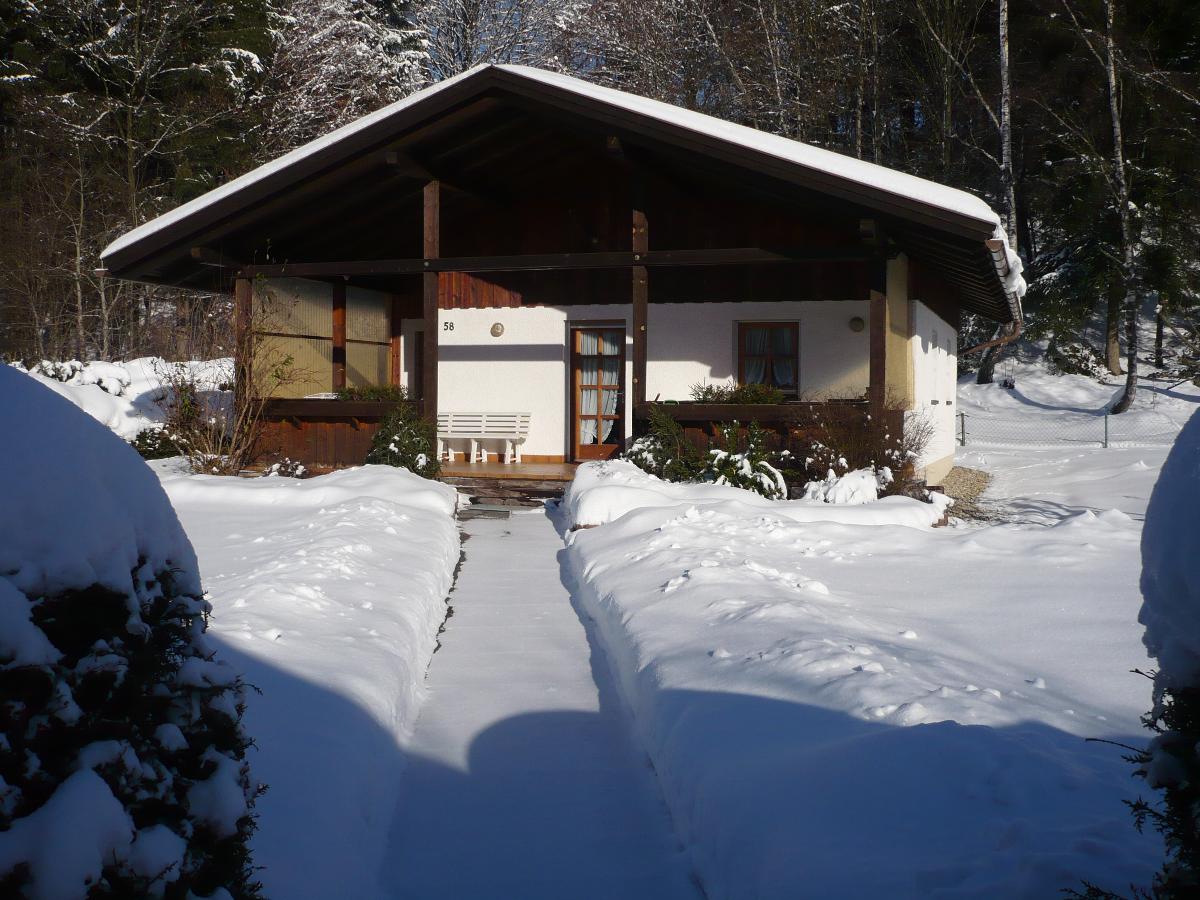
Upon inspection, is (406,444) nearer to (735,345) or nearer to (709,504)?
(709,504)

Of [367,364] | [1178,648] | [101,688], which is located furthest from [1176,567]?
[367,364]

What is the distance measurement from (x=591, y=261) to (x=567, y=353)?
9.32 ft

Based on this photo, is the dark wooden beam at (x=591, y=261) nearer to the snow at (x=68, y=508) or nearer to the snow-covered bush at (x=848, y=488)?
the snow-covered bush at (x=848, y=488)

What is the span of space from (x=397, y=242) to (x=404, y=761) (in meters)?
12.5

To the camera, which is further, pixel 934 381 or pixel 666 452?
pixel 934 381

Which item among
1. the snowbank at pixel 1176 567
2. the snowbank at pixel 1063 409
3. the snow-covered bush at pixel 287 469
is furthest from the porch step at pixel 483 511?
the snowbank at pixel 1063 409

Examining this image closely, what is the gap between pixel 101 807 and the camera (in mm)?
1809

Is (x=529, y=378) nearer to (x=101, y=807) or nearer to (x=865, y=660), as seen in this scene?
(x=865, y=660)

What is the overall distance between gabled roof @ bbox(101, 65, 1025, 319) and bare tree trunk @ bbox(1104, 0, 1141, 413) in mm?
12454

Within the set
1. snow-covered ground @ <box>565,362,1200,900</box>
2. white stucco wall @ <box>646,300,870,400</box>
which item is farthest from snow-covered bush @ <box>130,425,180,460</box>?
snow-covered ground @ <box>565,362,1200,900</box>

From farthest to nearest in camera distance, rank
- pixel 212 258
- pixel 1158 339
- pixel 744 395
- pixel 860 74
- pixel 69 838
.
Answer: pixel 1158 339 < pixel 860 74 < pixel 212 258 < pixel 744 395 < pixel 69 838

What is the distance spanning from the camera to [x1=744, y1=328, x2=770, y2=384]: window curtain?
13.7 m

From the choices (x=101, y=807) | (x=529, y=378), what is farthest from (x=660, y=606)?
(x=529, y=378)

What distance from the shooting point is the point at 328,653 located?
15.7 feet
